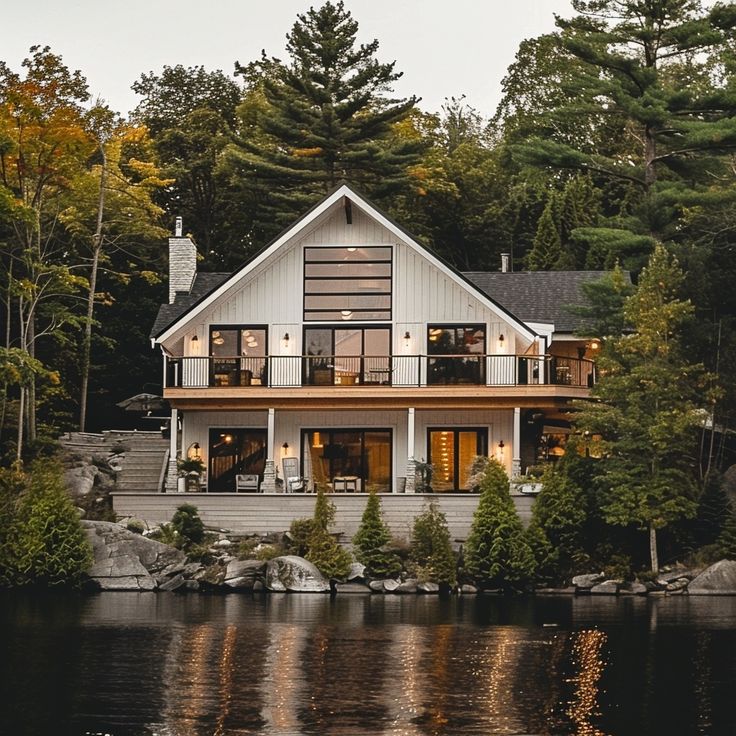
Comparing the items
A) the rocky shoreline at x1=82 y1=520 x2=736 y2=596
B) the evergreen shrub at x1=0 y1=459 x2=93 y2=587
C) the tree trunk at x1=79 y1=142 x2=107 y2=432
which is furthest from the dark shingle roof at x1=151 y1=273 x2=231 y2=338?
the evergreen shrub at x1=0 y1=459 x2=93 y2=587

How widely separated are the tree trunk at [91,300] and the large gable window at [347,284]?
6.60m

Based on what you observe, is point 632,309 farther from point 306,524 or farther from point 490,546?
point 306,524

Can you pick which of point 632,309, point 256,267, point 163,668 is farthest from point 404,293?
point 163,668

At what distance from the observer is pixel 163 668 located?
2091 centimetres

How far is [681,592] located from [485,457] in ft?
24.7

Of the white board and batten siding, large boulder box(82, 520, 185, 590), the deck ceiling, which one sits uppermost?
the white board and batten siding

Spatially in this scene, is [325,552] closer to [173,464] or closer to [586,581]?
[586,581]

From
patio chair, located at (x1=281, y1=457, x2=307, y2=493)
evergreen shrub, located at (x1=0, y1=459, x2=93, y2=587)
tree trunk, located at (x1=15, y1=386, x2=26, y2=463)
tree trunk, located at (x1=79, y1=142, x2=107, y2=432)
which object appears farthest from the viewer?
tree trunk, located at (x1=79, y1=142, x2=107, y2=432)

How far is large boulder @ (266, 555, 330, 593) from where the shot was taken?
33969 mm

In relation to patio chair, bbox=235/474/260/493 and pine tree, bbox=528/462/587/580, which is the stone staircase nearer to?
patio chair, bbox=235/474/260/493

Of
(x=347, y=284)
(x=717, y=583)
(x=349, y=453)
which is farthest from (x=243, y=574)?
(x=717, y=583)

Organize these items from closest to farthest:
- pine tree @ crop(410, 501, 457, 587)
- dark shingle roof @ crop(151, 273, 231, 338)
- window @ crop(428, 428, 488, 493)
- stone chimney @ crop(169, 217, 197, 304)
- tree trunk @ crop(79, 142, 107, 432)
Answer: pine tree @ crop(410, 501, 457, 587)
window @ crop(428, 428, 488, 493)
dark shingle roof @ crop(151, 273, 231, 338)
stone chimney @ crop(169, 217, 197, 304)
tree trunk @ crop(79, 142, 107, 432)

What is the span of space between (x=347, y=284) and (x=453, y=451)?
5266 millimetres

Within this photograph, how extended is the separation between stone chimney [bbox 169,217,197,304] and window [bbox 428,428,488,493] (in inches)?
356
